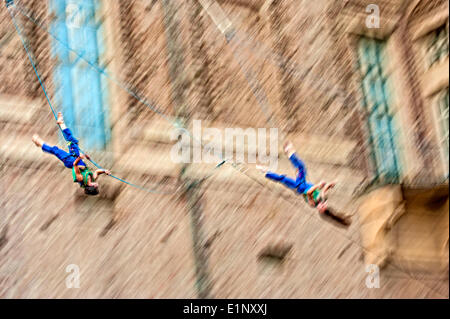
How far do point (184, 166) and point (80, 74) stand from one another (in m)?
1.40

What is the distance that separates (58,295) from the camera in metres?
8.23

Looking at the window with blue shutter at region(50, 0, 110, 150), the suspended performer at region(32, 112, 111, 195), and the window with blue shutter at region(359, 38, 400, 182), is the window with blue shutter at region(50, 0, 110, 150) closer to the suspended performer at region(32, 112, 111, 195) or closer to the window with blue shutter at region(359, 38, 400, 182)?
the suspended performer at region(32, 112, 111, 195)

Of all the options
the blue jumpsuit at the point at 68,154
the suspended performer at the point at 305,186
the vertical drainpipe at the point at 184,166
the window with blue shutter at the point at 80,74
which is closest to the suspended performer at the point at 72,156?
the blue jumpsuit at the point at 68,154

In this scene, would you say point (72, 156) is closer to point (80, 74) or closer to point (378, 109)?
point (80, 74)

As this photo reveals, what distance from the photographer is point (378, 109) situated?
10.6m

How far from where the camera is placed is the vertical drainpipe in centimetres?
898

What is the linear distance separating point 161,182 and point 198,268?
0.94 metres

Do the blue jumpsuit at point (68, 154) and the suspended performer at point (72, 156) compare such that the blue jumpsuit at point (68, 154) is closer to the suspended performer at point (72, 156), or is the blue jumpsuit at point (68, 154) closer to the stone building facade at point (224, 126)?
the suspended performer at point (72, 156)

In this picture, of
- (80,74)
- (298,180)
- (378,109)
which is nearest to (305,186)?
(298,180)

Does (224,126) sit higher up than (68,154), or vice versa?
(224,126)

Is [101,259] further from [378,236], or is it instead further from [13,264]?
[378,236]

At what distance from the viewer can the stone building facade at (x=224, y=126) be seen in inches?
335

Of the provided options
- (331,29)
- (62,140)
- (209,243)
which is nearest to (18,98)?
(62,140)
